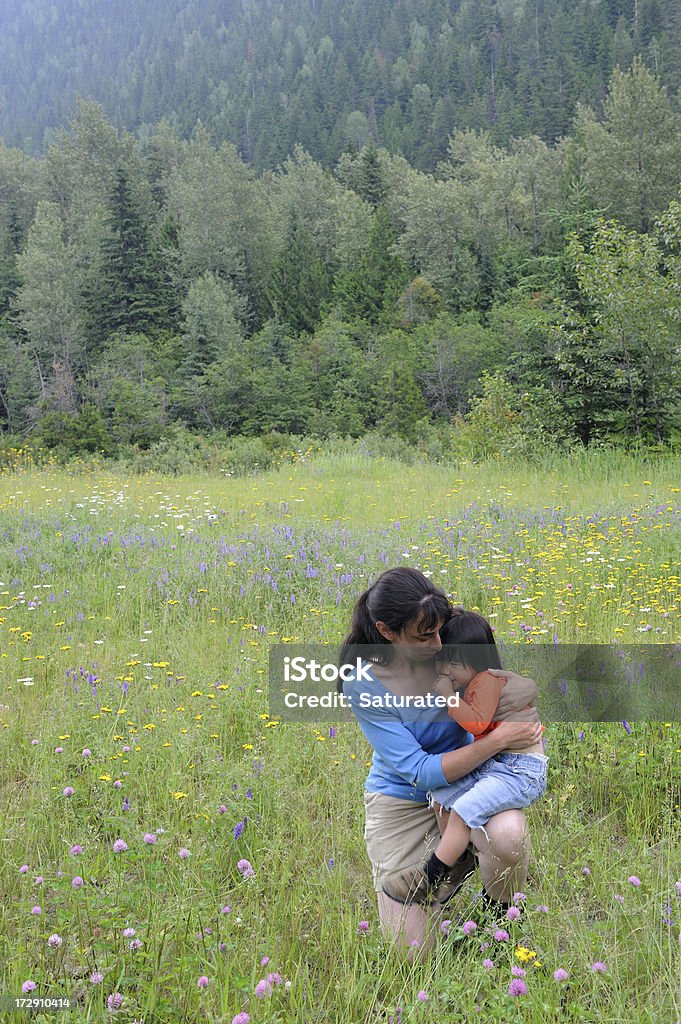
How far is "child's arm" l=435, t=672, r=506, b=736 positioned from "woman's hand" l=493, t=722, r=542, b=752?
0.06 metres

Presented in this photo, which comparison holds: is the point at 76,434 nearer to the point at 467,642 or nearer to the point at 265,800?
the point at 265,800

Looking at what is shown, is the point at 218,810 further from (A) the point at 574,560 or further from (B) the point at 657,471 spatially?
(B) the point at 657,471

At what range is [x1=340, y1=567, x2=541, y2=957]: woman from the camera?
240 cm

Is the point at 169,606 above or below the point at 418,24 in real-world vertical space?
below

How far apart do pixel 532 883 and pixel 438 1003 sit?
0.68 metres

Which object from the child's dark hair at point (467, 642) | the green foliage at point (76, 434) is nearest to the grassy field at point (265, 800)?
the child's dark hair at point (467, 642)

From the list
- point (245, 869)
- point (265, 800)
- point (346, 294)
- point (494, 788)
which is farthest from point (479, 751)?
point (346, 294)

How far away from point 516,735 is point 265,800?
1.11 m

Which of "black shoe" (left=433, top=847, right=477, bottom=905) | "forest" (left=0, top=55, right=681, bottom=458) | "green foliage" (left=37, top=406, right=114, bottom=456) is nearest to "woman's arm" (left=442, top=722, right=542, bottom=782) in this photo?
"black shoe" (left=433, top=847, right=477, bottom=905)

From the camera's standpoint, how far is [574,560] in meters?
5.88

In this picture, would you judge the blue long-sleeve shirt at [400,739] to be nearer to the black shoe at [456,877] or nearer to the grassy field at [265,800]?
the black shoe at [456,877]

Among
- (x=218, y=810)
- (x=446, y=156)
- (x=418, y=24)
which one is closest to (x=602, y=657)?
(x=218, y=810)

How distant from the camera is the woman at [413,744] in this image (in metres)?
2.40

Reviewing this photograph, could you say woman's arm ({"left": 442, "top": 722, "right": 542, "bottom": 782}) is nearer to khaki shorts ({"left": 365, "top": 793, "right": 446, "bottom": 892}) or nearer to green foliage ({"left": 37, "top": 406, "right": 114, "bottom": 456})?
khaki shorts ({"left": 365, "top": 793, "right": 446, "bottom": 892})
